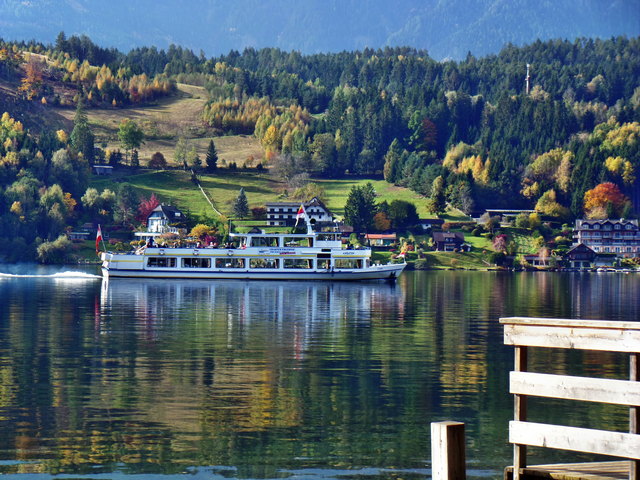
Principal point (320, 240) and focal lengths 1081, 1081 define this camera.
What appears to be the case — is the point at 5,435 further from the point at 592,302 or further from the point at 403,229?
the point at 403,229

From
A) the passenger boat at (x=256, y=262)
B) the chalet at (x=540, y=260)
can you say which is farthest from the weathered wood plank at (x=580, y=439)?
the chalet at (x=540, y=260)

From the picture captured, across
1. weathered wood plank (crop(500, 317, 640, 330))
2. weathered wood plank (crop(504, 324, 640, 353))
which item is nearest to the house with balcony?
weathered wood plank (crop(504, 324, 640, 353))

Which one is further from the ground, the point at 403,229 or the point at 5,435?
the point at 403,229

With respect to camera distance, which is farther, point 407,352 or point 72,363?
point 407,352

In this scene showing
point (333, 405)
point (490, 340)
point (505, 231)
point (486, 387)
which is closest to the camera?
point (333, 405)

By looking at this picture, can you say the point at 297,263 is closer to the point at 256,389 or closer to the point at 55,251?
the point at 55,251

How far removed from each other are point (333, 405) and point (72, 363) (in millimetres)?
14196

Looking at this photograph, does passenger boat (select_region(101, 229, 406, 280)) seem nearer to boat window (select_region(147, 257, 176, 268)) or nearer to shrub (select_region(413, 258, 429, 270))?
boat window (select_region(147, 257, 176, 268))

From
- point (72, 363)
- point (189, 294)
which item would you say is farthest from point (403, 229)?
point (72, 363)

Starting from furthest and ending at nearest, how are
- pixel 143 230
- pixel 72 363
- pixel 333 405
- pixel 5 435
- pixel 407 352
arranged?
pixel 143 230 < pixel 407 352 < pixel 72 363 < pixel 333 405 < pixel 5 435

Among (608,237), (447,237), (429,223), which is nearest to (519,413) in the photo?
(447,237)

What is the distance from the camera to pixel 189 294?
94875 mm

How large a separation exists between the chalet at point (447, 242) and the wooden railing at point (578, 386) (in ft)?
537

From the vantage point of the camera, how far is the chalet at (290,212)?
195 m
